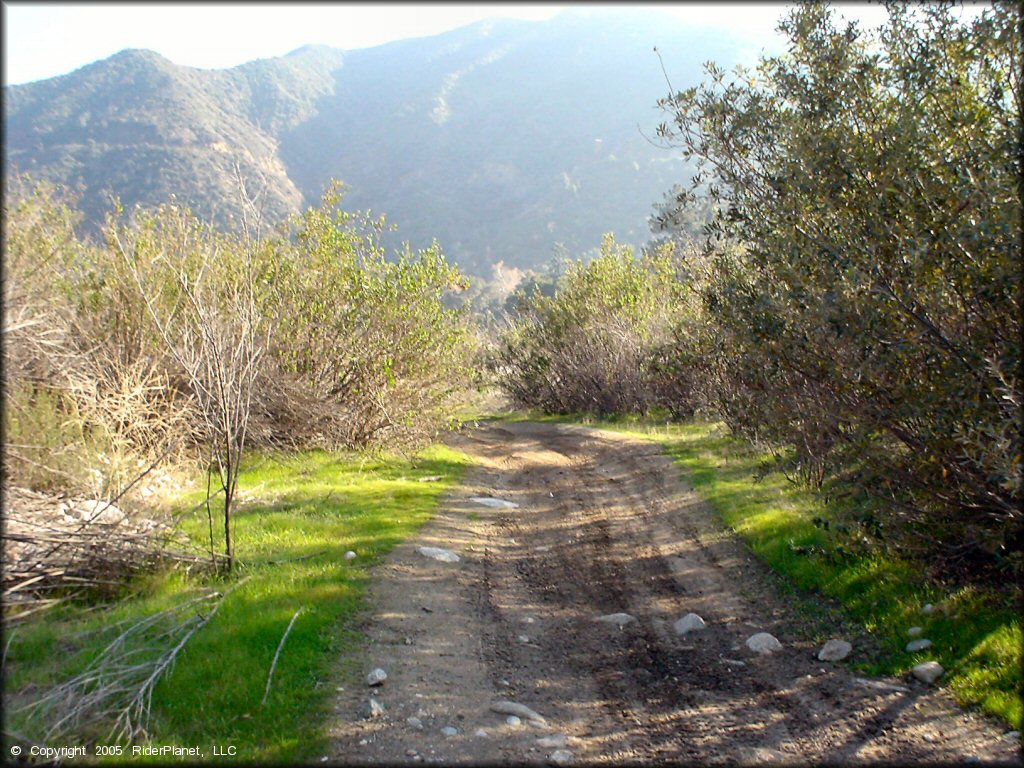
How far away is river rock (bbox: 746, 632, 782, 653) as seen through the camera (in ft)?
22.4

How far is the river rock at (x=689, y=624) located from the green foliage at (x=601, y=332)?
1700 centimetres

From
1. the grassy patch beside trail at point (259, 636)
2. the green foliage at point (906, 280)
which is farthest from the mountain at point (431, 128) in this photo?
the green foliage at point (906, 280)

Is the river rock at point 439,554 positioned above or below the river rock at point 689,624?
below

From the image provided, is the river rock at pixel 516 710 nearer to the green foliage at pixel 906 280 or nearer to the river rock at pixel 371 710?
the river rock at pixel 371 710

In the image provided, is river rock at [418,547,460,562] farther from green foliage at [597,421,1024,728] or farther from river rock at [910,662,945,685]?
river rock at [910,662,945,685]

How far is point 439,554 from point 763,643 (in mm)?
4215

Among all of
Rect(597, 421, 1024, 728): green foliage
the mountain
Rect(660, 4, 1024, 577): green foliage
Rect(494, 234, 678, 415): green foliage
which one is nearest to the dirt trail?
Rect(597, 421, 1024, 728): green foliage

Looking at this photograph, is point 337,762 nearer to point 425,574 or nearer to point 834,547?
point 425,574

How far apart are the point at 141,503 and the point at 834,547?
25.5 ft

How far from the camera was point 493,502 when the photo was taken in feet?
44.3

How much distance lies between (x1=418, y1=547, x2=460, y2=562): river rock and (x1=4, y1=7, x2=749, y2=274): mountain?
40.8 metres

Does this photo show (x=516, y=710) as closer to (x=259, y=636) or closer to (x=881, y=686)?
(x=259, y=636)

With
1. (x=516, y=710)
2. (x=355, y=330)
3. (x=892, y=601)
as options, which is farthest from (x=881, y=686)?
(x=355, y=330)

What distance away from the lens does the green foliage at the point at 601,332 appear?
87.8ft
